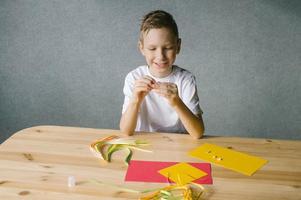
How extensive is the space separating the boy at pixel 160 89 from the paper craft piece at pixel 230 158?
0.44 ft

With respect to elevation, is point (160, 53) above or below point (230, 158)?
above

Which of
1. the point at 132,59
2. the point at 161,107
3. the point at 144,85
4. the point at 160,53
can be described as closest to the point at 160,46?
the point at 160,53

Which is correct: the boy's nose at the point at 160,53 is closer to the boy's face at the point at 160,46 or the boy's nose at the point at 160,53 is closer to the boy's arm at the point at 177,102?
the boy's face at the point at 160,46

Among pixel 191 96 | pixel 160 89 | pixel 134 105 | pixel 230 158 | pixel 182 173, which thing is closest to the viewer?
pixel 182 173

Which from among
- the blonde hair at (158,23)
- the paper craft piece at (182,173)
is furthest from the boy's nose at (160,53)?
the paper craft piece at (182,173)

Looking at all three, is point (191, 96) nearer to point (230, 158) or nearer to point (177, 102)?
point (177, 102)

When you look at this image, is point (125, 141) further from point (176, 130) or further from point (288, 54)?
point (288, 54)

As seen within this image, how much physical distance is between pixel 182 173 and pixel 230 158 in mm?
205

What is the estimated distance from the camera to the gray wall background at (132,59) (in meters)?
2.43

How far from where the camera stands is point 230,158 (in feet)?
3.92

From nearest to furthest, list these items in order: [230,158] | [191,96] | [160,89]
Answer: [230,158] → [160,89] → [191,96]

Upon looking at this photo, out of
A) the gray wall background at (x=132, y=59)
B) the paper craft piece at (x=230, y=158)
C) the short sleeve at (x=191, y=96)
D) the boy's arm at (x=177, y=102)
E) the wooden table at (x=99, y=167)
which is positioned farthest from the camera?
the gray wall background at (x=132, y=59)

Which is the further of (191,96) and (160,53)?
(191,96)

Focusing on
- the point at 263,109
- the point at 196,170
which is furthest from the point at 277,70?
the point at 196,170
